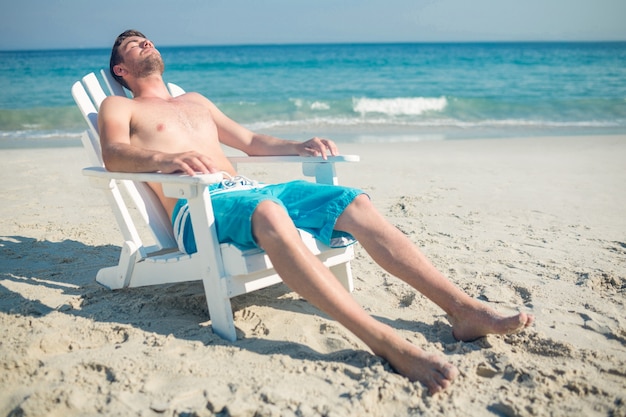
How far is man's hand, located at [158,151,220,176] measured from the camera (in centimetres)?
234

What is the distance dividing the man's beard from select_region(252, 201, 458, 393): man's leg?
1.34m

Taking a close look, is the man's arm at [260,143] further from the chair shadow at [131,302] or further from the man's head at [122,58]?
the chair shadow at [131,302]

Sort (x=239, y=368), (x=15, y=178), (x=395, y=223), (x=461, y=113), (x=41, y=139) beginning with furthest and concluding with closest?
1. (x=461, y=113)
2. (x=41, y=139)
3. (x=15, y=178)
4. (x=395, y=223)
5. (x=239, y=368)

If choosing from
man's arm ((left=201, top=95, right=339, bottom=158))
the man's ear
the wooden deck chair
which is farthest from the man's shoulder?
man's arm ((left=201, top=95, right=339, bottom=158))

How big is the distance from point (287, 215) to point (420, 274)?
2.01 feet

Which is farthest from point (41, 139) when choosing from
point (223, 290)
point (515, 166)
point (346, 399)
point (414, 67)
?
point (414, 67)

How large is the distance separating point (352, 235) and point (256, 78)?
19114mm

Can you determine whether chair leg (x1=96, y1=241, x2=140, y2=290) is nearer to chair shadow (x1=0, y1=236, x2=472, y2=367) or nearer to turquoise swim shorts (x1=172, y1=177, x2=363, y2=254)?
chair shadow (x1=0, y1=236, x2=472, y2=367)

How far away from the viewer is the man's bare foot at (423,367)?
1.98m

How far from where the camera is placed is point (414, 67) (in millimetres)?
25531

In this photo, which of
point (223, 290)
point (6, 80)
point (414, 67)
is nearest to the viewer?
point (223, 290)

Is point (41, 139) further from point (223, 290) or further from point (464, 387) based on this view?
point (464, 387)

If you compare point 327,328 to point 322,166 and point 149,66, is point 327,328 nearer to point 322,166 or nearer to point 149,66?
point 322,166

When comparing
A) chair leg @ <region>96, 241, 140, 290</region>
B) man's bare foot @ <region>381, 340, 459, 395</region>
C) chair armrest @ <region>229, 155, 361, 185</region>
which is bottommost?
man's bare foot @ <region>381, 340, 459, 395</region>
